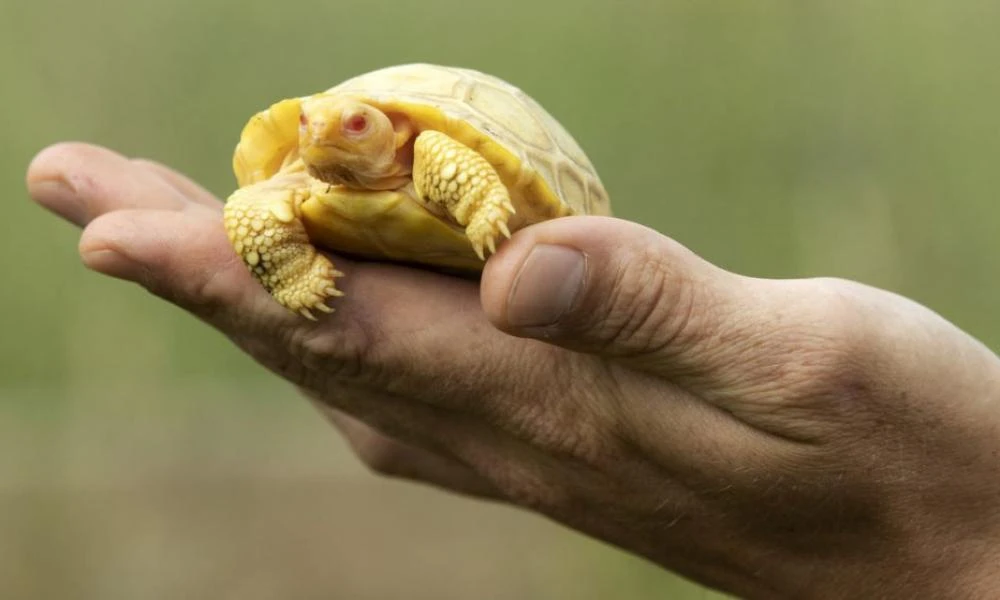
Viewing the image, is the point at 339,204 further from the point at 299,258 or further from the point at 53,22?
the point at 53,22

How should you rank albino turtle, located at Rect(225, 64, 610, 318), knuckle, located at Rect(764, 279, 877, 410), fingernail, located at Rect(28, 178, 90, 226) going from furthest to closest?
fingernail, located at Rect(28, 178, 90, 226) < albino turtle, located at Rect(225, 64, 610, 318) < knuckle, located at Rect(764, 279, 877, 410)

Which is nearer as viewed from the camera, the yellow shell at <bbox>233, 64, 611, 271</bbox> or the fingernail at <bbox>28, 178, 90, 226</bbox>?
the yellow shell at <bbox>233, 64, 611, 271</bbox>

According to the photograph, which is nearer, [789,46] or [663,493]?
[663,493]

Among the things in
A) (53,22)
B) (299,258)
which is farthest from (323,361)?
(53,22)

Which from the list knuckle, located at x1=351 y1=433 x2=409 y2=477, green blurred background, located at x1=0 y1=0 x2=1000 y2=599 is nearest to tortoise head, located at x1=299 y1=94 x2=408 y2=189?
knuckle, located at x1=351 y1=433 x2=409 y2=477

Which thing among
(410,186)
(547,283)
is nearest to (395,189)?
(410,186)

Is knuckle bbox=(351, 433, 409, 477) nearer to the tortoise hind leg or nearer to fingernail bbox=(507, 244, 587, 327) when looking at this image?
the tortoise hind leg

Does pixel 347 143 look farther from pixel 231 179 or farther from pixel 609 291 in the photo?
pixel 231 179
